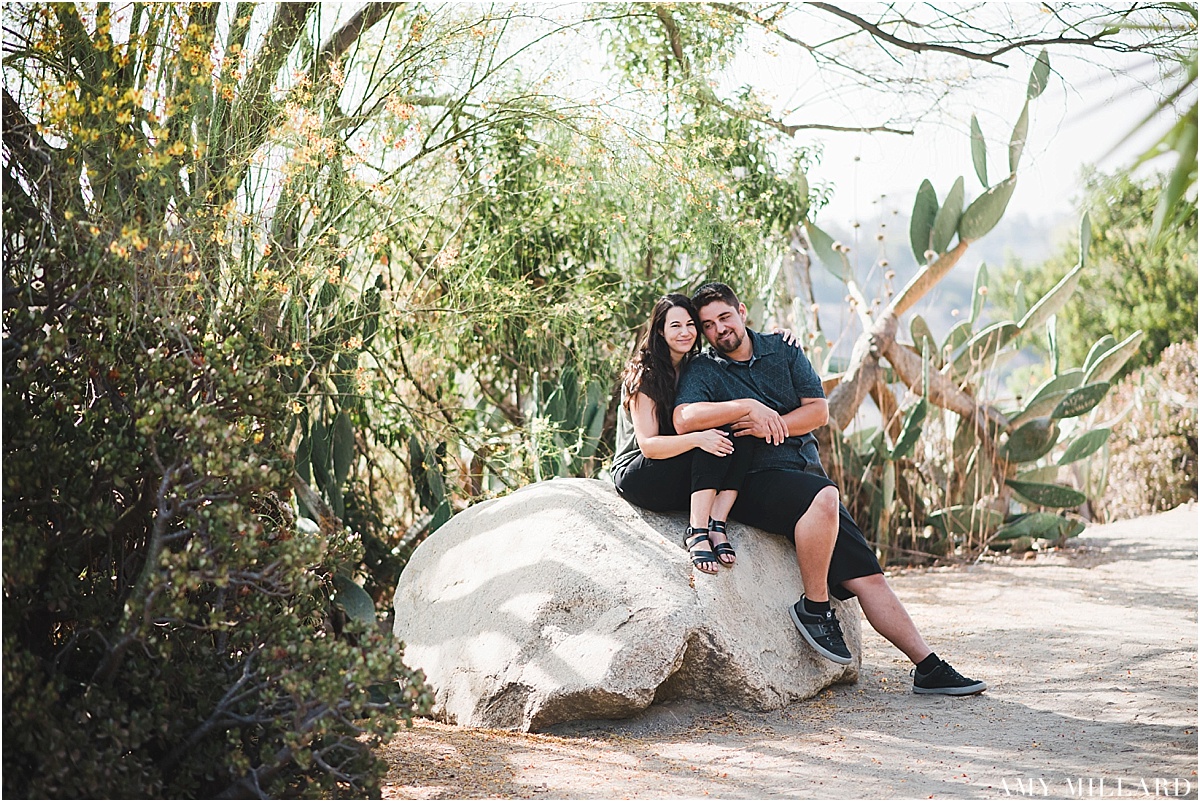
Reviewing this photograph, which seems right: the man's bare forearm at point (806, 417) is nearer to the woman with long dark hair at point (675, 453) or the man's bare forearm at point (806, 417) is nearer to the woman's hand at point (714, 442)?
the woman with long dark hair at point (675, 453)

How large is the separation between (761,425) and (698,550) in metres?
0.52

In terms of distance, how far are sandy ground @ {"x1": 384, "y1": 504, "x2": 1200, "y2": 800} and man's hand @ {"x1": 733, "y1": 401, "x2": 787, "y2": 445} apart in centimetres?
91

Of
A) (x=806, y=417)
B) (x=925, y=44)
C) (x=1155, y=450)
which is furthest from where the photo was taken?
(x=1155, y=450)

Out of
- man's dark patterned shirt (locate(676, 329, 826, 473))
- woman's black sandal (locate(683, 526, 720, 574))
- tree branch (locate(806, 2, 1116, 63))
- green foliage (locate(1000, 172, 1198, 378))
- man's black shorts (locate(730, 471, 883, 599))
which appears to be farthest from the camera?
green foliage (locate(1000, 172, 1198, 378))

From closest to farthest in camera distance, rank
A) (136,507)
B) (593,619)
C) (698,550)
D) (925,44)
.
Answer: (136,507) → (593,619) → (698,550) → (925,44)

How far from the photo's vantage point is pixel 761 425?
3.69 m

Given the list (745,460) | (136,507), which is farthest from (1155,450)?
(136,507)

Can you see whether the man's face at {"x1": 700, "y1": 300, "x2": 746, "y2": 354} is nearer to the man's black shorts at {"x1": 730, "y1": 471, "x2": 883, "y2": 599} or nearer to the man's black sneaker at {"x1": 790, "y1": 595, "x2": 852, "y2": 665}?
the man's black shorts at {"x1": 730, "y1": 471, "x2": 883, "y2": 599}

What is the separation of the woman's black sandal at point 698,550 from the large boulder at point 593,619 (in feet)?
0.12

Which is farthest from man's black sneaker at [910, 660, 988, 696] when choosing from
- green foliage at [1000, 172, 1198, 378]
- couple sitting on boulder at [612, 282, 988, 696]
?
green foliage at [1000, 172, 1198, 378]

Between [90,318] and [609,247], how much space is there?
3212 millimetres

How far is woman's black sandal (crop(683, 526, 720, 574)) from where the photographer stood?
11.3 feet

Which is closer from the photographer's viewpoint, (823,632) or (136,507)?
(136,507)

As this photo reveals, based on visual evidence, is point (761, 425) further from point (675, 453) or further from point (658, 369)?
point (658, 369)
